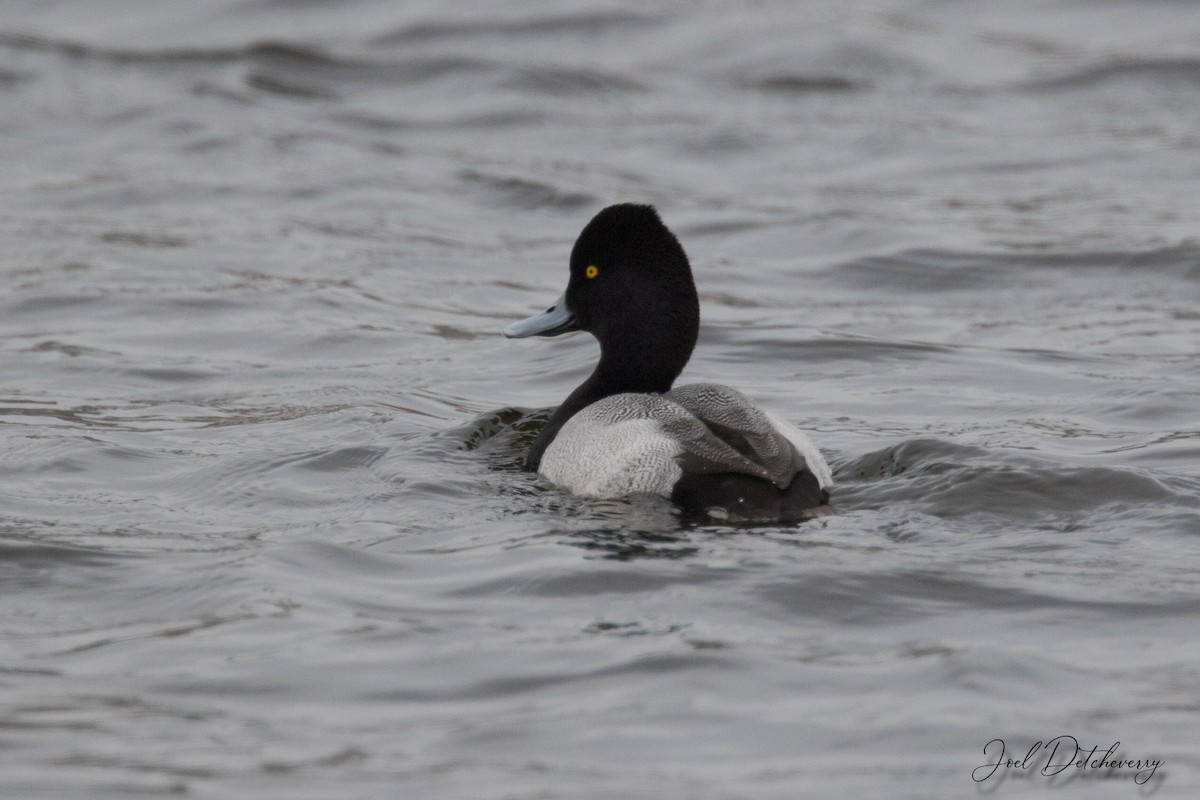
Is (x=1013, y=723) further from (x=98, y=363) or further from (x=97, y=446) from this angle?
(x=98, y=363)

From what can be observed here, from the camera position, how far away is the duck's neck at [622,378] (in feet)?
24.6

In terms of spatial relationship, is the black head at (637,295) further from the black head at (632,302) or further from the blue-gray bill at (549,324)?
the blue-gray bill at (549,324)

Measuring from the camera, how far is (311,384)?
9492 mm

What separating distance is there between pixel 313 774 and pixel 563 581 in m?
1.53

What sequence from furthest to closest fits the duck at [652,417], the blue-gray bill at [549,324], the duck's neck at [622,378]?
the blue-gray bill at [549,324] → the duck's neck at [622,378] → the duck at [652,417]

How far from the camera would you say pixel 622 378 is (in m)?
7.59

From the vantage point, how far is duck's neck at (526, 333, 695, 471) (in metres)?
7.50
